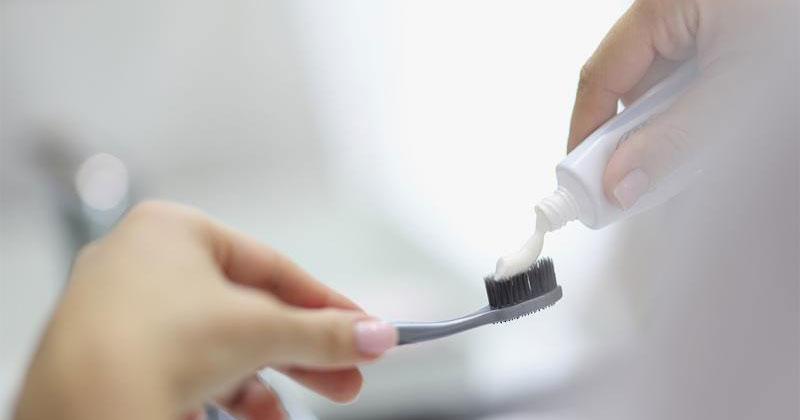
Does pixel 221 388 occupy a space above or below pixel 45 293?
below

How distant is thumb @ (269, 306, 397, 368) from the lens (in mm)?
321

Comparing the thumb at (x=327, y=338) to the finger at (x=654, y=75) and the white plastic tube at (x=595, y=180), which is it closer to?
the white plastic tube at (x=595, y=180)

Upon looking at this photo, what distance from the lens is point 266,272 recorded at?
1.24 feet

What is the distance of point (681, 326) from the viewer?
65cm

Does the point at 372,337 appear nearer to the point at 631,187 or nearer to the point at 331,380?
→ the point at 331,380

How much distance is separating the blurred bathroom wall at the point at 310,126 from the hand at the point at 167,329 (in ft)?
1.80

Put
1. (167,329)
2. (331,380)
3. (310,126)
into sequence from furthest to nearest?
(310,126) → (331,380) → (167,329)

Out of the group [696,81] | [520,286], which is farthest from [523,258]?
[696,81]

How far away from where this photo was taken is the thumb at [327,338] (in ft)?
1.05

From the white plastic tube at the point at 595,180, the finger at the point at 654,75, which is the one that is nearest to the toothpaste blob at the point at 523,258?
the white plastic tube at the point at 595,180

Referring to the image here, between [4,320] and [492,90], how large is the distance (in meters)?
0.63

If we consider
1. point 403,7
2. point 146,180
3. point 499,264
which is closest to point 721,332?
point 499,264

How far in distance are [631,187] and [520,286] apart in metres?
0.09

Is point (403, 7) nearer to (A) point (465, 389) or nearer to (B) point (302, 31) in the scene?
(B) point (302, 31)
